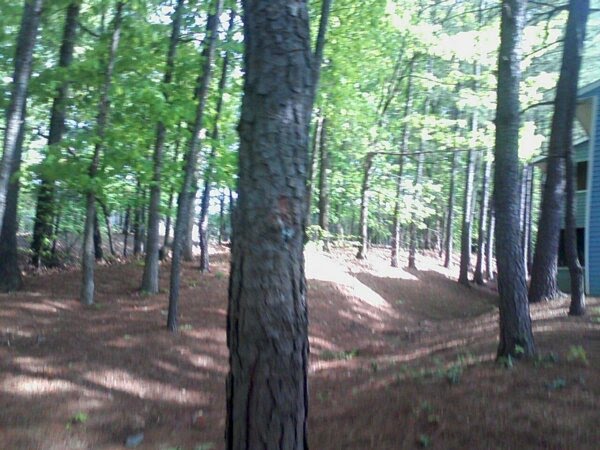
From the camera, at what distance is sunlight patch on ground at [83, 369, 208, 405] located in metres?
9.96

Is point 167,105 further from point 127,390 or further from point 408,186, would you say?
point 408,186

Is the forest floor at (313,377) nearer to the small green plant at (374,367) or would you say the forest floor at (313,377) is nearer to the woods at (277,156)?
the small green plant at (374,367)

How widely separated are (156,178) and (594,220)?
1549cm

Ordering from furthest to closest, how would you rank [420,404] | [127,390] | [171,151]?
[171,151]
[127,390]
[420,404]

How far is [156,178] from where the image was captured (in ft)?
50.6

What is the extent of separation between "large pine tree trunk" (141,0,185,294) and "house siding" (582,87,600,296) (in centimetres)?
1449

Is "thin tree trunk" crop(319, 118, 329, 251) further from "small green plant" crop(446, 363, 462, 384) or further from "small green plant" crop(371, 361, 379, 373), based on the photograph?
"small green plant" crop(446, 363, 462, 384)

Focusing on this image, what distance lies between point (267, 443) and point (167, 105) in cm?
1060

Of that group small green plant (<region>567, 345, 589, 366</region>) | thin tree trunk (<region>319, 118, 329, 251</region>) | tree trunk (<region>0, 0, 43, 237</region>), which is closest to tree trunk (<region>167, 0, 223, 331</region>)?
tree trunk (<region>0, 0, 43, 237</region>)

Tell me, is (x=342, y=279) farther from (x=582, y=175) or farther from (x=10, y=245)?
(x=10, y=245)

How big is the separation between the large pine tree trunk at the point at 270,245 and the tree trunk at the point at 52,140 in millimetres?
9710

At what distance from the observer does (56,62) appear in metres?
18.3

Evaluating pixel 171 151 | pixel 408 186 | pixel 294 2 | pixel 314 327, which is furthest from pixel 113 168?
pixel 408 186

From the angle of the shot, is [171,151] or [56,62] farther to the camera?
[171,151]
